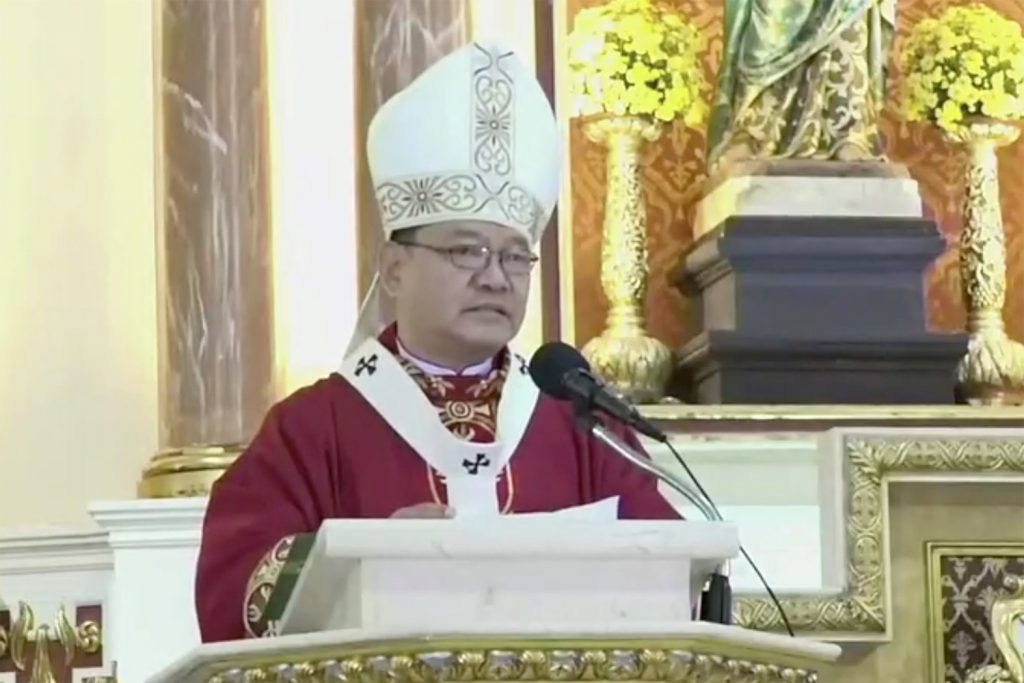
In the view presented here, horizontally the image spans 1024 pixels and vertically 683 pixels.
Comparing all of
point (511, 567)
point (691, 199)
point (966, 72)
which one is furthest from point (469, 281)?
point (966, 72)

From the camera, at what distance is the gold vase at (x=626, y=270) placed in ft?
18.1

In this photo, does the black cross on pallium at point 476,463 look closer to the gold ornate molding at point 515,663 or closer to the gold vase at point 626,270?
the gold ornate molding at point 515,663

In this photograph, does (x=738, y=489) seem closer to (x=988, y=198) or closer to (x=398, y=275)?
(x=988, y=198)

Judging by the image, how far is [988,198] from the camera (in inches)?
229

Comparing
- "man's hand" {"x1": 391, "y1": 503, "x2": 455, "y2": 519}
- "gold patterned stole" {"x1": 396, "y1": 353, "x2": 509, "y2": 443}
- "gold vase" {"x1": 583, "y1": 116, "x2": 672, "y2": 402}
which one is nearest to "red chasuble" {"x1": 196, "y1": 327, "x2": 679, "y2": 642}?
"gold patterned stole" {"x1": 396, "y1": 353, "x2": 509, "y2": 443}

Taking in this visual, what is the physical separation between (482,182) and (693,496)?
0.60 meters

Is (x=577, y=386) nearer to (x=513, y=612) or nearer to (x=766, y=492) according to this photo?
(x=513, y=612)

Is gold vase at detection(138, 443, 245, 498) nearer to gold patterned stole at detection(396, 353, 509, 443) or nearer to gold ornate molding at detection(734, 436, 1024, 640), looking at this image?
gold ornate molding at detection(734, 436, 1024, 640)

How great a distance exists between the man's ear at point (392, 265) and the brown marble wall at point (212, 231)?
1.78m

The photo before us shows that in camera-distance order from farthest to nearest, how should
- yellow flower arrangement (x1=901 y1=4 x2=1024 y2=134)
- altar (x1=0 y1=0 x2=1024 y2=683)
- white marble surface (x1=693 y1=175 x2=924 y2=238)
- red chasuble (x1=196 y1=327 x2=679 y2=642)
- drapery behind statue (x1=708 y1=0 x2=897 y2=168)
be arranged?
1. yellow flower arrangement (x1=901 y1=4 x2=1024 y2=134)
2. drapery behind statue (x1=708 y1=0 x2=897 y2=168)
3. white marble surface (x1=693 y1=175 x2=924 y2=238)
4. altar (x1=0 y1=0 x2=1024 y2=683)
5. red chasuble (x1=196 y1=327 x2=679 y2=642)

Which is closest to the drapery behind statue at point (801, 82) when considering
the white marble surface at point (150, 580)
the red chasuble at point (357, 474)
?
the white marble surface at point (150, 580)

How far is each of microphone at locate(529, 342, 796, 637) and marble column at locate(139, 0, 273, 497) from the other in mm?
2228

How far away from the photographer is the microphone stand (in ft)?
9.00

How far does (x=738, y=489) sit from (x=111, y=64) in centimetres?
162
